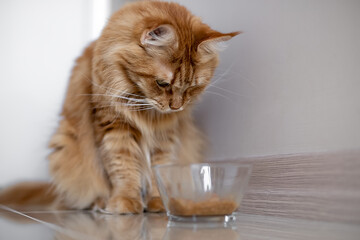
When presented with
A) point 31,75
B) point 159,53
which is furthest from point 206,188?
point 31,75

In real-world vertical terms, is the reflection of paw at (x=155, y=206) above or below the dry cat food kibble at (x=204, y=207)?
below

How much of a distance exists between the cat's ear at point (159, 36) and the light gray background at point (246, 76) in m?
0.33

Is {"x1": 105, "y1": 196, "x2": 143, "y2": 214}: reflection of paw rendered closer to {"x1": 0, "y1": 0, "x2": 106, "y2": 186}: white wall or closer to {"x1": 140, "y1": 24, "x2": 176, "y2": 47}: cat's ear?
{"x1": 140, "y1": 24, "x2": 176, "y2": 47}: cat's ear

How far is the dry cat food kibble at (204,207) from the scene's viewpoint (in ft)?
4.07

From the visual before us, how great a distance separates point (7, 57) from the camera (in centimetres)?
276

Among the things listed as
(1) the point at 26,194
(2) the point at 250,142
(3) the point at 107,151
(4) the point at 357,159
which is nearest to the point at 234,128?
(2) the point at 250,142

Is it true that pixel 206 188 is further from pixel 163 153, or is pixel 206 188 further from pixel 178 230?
pixel 163 153

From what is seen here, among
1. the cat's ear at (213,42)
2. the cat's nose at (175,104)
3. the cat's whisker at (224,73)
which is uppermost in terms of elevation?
the cat's ear at (213,42)

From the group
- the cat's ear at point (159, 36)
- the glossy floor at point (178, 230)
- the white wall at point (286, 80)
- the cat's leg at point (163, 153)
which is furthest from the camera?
the cat's leg at point (163, 153)

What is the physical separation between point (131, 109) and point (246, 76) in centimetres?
47

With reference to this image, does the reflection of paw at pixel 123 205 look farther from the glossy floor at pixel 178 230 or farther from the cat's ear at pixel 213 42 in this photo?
the cat's ear at pixel 213 42

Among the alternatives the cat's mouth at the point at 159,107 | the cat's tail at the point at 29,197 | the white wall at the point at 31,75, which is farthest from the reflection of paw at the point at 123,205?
the white wall at the point at 31,75

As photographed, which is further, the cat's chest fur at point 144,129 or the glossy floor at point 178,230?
the cat's chest fur at point 144,129

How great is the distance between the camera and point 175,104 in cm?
169
